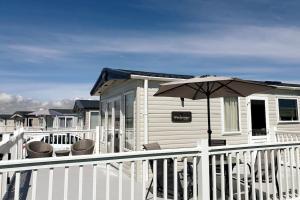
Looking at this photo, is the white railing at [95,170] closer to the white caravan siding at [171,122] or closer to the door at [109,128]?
the white caravan siding at [171,122]

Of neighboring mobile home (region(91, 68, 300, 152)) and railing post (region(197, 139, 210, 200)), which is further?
neighboring mobile home (region(91, 68, 300, 152))

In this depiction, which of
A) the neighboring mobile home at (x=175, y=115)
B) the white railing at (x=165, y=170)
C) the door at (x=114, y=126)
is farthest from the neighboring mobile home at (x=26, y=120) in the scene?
the white railing at (x=165, y=170)

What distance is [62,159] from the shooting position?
2387 millimetres

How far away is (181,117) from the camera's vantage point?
7961 mm

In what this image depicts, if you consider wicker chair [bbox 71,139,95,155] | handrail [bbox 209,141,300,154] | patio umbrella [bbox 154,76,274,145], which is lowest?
wicker chair [bbox 71,139,95,155]

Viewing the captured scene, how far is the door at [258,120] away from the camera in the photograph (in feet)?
30.7

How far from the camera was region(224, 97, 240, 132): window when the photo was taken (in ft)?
29.2

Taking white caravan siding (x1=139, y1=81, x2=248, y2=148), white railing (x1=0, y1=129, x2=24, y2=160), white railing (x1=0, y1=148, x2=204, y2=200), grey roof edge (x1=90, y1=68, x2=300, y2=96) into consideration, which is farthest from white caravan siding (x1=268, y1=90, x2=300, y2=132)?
white railing (x1=0, y1=129, x2=24, y2=160)

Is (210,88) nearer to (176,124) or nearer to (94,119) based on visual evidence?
(176,124)

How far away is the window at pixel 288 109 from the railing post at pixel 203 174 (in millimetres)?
8106

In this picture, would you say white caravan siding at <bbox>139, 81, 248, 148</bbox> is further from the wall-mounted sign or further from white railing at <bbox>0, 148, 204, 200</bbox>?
white railing at <bbox>0, 148, 204, 200</bbox>

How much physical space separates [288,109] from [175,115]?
5311 mm

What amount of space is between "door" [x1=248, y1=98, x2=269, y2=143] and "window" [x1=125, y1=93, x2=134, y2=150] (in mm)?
4193

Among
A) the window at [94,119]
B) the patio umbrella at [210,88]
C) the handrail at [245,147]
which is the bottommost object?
the handrail at [245,147]
